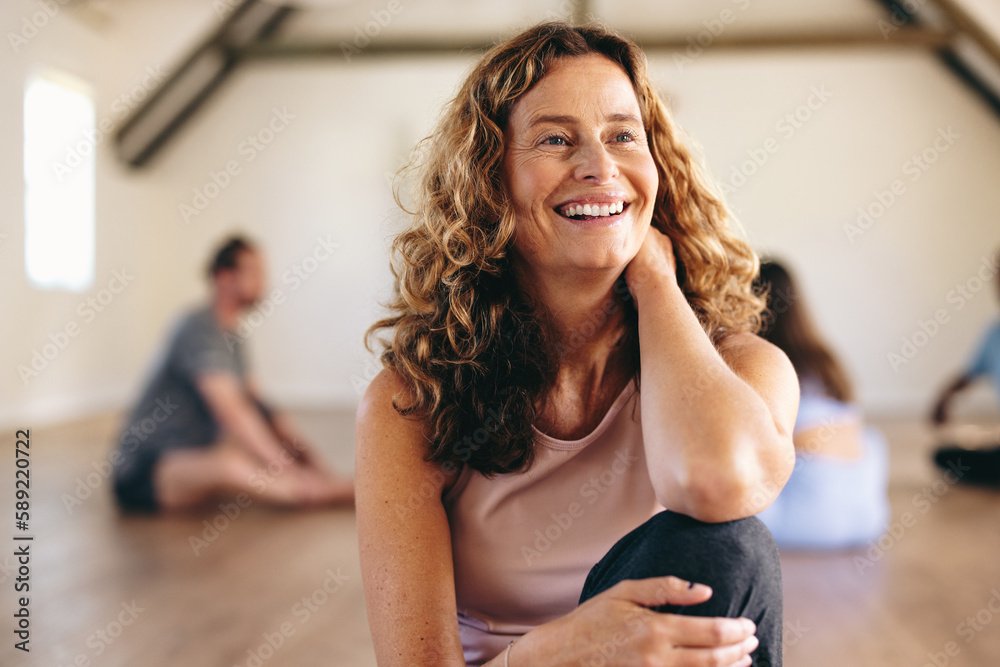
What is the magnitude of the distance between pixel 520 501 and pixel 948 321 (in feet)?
24.1

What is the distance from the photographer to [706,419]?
0.96m

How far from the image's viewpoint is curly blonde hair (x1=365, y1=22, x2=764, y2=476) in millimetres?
1104

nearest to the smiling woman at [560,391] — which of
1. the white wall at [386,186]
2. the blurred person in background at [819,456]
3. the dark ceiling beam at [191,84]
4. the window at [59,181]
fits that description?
the blurred person in background at [819,456]

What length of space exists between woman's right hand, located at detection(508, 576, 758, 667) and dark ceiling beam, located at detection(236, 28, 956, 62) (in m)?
6.39

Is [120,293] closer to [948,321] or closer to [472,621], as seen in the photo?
[472,621]

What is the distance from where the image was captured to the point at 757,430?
96 centimetres

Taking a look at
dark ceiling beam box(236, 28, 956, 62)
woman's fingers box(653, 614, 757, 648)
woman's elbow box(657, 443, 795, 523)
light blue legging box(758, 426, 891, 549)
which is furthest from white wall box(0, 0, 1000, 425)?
woman's fingers box(653, 614, 757, 648)

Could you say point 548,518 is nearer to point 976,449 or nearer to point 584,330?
point 584,330

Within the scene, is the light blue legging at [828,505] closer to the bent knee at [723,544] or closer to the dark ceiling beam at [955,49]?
A: the bent knee at [723,544]

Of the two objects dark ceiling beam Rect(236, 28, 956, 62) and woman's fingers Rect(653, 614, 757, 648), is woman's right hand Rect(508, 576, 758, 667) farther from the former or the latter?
dark ceiling beam Rect(236, 28, 956, 62)

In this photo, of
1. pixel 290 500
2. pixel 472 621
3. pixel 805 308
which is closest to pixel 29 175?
pixel 290 500

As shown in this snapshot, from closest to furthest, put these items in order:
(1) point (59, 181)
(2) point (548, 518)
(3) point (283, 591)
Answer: (2) point (548, 518) → (3) point (283, 591) → (1) point (59, 181)

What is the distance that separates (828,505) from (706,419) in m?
2.15

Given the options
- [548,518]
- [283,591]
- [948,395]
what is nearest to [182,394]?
[283,591]
